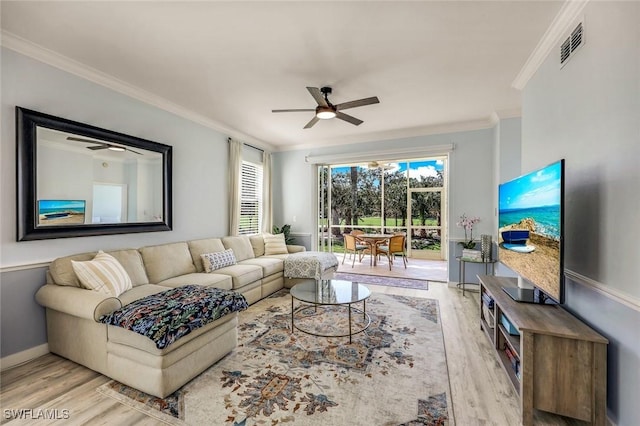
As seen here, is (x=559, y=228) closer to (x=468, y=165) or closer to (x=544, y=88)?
(x=544, y=88)

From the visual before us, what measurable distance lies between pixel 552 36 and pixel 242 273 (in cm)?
391

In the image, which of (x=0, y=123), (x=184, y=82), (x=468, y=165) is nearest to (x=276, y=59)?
(x=184, y=82)

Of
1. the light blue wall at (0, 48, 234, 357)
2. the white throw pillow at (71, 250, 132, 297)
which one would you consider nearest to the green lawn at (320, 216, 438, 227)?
the light blue wall at (0, 48, 234, 357)

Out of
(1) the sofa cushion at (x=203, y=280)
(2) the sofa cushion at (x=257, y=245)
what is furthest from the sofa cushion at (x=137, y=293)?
(2) the sofa cushion at (x=257, y=245)

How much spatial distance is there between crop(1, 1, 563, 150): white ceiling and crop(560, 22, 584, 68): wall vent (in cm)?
21

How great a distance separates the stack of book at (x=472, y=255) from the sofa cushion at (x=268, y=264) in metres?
2.88

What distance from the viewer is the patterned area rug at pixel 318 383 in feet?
5.55

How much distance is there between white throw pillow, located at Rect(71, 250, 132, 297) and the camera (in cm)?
233

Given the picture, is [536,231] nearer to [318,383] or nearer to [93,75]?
[318,383]

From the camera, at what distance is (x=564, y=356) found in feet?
5.12

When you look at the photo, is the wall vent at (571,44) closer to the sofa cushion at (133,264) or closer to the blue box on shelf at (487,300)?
the blue box on shelf at (487,300)

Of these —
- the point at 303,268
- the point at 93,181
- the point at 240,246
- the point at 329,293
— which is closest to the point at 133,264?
the point at 93,181

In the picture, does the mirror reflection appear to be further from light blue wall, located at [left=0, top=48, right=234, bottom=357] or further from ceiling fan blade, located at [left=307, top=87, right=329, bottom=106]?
ceiling fan blade, located at [left=307, top=87, right=329, bottom=106]

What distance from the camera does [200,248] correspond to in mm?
3795
